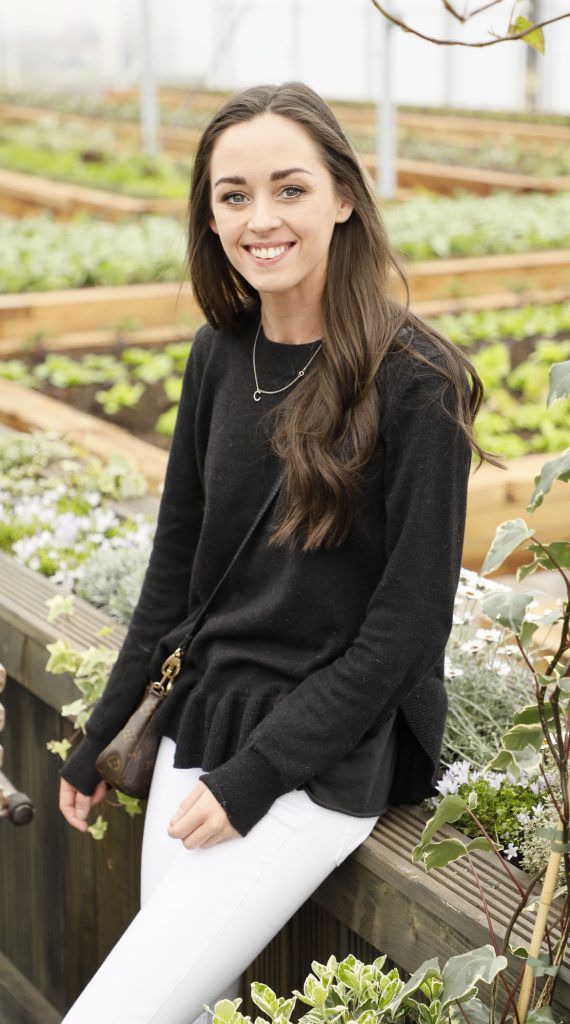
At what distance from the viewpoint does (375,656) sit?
5.95 feet

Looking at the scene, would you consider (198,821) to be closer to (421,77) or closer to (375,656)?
(375,656)

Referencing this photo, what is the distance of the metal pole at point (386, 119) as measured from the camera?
A: 9529 millimetres

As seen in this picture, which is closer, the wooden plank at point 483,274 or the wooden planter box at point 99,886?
the wooden planter box at point 99,886

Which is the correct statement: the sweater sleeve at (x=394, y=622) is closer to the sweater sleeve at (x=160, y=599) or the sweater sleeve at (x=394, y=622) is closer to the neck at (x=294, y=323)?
the neck at (x=294, y=323)

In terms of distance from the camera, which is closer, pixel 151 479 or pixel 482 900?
pixel 482 900

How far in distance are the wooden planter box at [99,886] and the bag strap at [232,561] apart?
1.42ft

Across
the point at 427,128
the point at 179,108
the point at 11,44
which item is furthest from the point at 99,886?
the point at 11,44

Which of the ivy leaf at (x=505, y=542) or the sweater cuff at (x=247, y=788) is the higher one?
the ivy leaf at (x=505, y=542)

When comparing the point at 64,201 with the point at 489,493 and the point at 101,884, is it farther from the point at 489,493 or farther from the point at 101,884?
the point at 101,884

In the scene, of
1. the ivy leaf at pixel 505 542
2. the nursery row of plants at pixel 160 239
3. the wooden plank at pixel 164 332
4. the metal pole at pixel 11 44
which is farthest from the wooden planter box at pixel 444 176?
the metal pole at pixel 11 44

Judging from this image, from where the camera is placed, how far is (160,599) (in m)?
2.26

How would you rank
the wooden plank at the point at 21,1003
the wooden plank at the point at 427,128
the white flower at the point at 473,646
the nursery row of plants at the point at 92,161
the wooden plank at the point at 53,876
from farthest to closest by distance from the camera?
the wooden plank at the point at 427,128
the nursery row of plants at the point at 92,161
the wooden plank at the point at 21,1003
the wooden plank at the point at 53,876
the white flower at the point at 473,646

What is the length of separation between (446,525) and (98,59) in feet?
107

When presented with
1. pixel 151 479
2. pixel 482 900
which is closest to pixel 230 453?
pixel 482 900
